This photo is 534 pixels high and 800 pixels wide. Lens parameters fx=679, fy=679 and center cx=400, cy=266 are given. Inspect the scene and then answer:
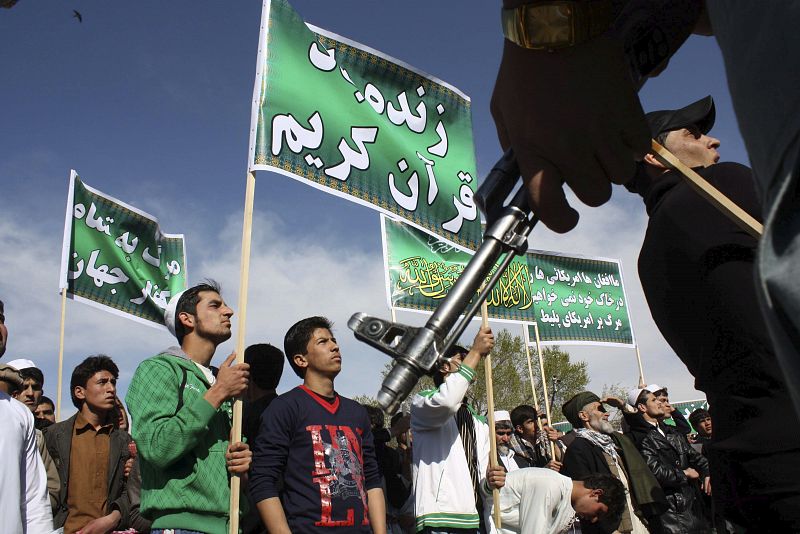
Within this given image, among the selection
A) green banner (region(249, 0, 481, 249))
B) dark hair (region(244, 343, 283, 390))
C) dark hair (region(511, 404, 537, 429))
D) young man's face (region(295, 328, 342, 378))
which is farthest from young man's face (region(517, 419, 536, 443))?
young man's face (region(295, 328, 342, 378))

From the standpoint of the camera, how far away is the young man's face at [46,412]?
691cm

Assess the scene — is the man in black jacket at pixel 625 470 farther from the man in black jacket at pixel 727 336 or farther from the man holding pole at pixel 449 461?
the man in black jacket at pixel 727 336

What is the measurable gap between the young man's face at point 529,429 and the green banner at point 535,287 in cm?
171

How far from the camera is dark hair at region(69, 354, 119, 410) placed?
211 inches

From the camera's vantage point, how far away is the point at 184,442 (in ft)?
10.9

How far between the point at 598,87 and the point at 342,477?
320cm

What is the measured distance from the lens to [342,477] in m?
3.82

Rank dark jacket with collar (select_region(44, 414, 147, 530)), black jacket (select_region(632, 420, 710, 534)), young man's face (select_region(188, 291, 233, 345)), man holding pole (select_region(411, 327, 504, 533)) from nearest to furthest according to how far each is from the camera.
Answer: young man's face (select_region(188, 291, 233, 345)) → dark jacket with collar (select_region(44, 414, 147, 530)) → man holding pole (select_region(411, 327, 504, 533)) → black jacket (select_region(632, 420, 710, 534))

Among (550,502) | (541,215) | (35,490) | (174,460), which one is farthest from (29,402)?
(541,215)

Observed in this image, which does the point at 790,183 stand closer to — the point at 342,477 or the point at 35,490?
the point at 342,477

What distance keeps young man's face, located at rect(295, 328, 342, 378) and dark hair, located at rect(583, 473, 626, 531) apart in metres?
2.80

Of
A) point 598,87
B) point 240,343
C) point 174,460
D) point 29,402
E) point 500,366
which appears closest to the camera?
point 598,87

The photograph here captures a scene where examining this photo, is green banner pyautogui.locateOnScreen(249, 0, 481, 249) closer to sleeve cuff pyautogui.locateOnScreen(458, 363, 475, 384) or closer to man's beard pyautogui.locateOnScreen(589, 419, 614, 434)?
sleeve cuff pyautogui.locateOnScreen(458, 363, 475, 384)

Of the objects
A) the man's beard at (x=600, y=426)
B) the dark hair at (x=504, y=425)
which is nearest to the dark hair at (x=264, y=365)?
the dark hair at (x=504, y=425)
